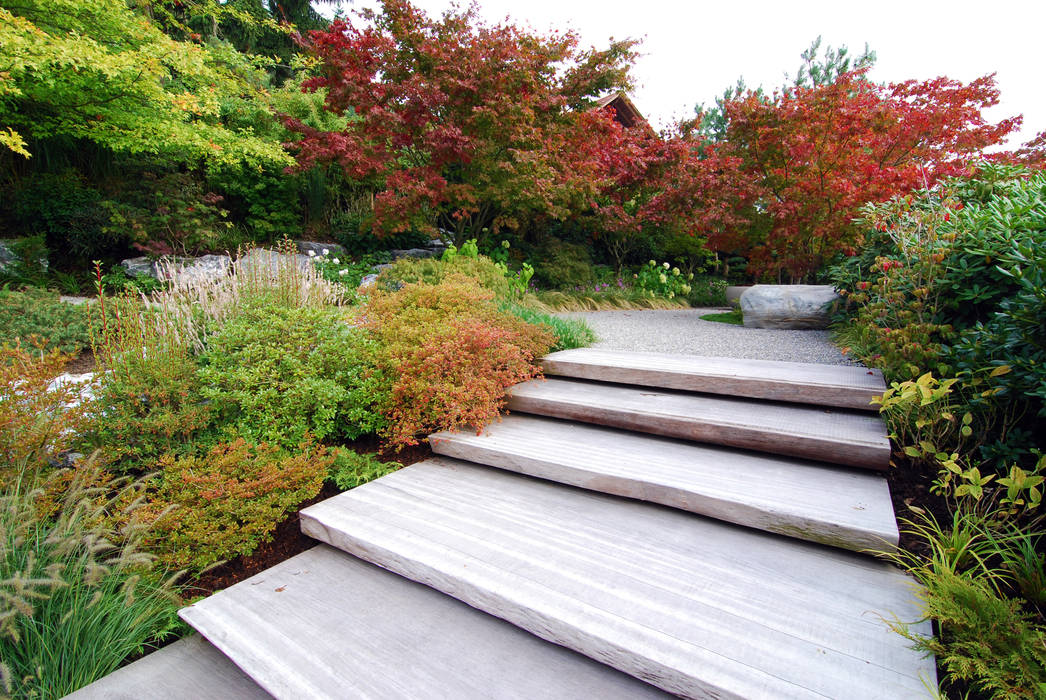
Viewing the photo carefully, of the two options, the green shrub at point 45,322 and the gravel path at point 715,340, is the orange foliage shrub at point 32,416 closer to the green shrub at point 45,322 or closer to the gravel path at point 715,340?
the green shrub at point 45,322

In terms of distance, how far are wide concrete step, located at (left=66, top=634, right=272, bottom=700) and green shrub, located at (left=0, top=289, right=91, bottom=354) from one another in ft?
9.76

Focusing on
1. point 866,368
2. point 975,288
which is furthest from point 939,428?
point 866,368

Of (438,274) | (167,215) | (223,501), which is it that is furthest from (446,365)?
→ (167,215)

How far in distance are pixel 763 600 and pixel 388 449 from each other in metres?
1.86

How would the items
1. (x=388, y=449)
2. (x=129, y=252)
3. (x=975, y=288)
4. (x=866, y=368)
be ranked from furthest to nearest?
(x=129, y=252)
(x=866, y=368)
(x=388, y=449)
(x=975, y=288)

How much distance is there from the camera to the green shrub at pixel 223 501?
158 centimetres

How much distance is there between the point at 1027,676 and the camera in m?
0.93

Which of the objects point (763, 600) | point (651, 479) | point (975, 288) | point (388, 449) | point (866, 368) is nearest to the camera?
point (763, 600)

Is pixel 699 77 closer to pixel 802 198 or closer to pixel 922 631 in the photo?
pixel 802 198

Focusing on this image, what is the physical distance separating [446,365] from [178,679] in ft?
5.21

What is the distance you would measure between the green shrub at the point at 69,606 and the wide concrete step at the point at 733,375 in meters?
2.25

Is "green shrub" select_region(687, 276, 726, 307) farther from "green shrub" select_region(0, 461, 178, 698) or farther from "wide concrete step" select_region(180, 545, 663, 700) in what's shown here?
"green shrub" select_region(0, 461, 178, 698)

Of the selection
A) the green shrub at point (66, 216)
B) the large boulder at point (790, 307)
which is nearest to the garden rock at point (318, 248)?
the green shrub at point (66, 216)

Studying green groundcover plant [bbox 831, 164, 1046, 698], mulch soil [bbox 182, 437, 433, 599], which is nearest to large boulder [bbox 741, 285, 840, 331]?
green groundcover plant [bbox 831, 164, 1046, 698]
